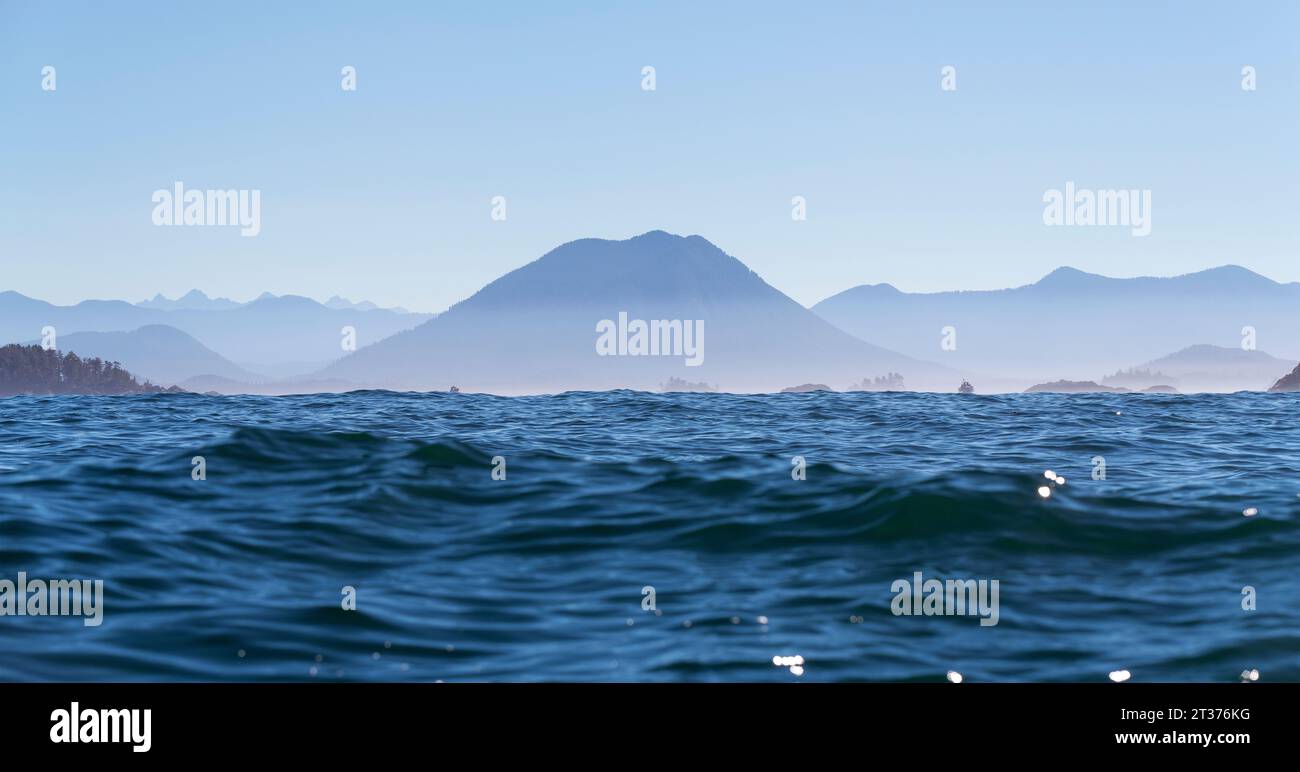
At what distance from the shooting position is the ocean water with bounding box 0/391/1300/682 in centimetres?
857

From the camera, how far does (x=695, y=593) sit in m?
10.3

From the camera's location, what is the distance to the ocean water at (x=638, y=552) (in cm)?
857

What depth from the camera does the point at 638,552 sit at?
1198 cm
